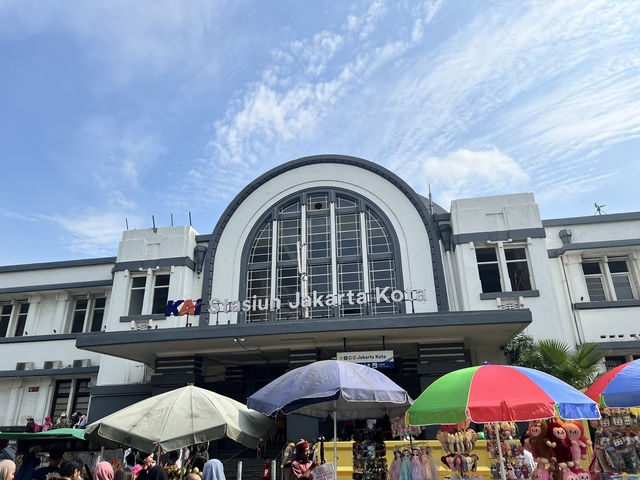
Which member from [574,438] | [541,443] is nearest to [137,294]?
[541,443]

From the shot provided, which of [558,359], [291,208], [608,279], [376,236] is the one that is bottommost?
[558,359]

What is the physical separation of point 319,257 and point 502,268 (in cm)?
768

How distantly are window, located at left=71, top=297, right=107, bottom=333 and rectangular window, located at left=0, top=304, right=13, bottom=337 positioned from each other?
3663 millimetres

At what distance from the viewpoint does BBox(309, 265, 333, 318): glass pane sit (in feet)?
67.6

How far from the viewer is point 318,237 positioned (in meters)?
22.2

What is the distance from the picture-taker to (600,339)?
60.9 feet

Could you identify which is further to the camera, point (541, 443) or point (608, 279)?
point (608, 279)

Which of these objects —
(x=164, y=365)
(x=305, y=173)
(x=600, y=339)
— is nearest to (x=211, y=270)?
(x=164, y=365)

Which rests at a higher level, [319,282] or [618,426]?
[319,282]

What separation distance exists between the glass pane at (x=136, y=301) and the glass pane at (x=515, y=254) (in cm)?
1622

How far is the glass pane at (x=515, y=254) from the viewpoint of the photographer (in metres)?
20.1

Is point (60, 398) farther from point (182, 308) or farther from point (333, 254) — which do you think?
point (333, 254)

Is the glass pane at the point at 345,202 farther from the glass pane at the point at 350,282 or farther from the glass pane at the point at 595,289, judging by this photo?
the glass pane at the point at 595,289

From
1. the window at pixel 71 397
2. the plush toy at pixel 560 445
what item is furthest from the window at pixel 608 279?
the window at pixel 71 397
